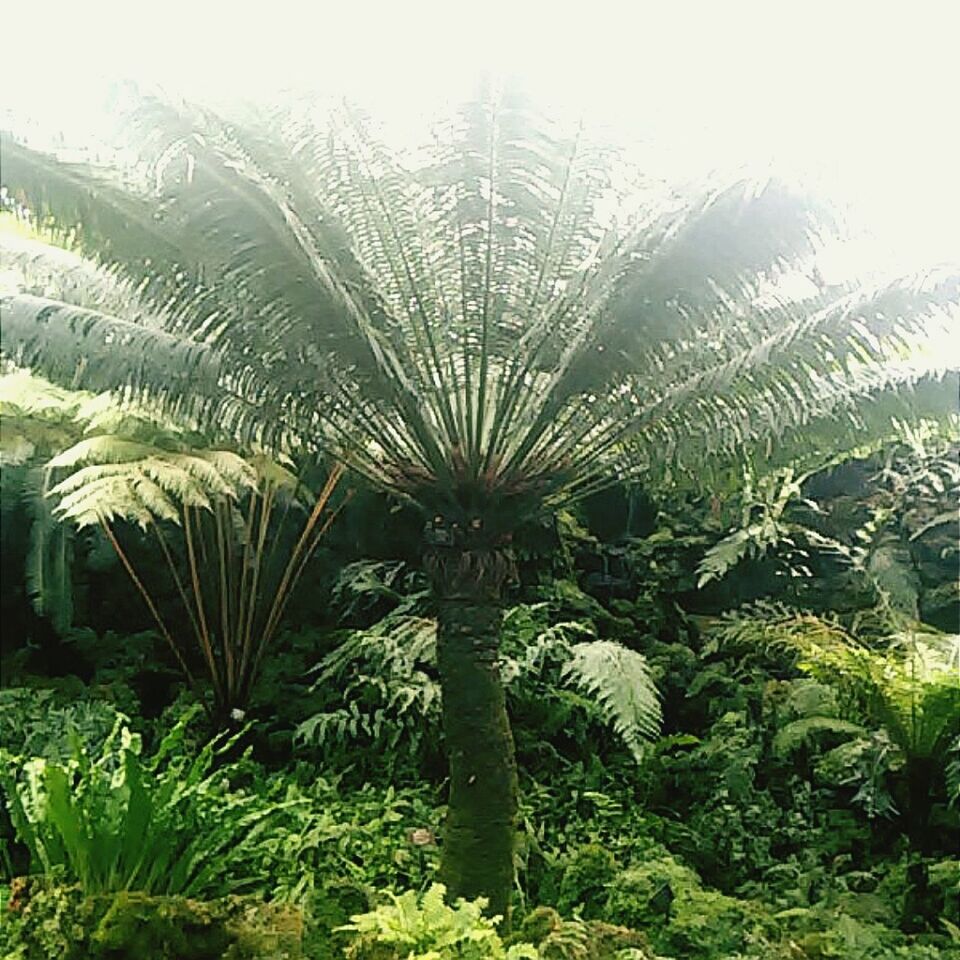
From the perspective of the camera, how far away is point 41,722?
321cm

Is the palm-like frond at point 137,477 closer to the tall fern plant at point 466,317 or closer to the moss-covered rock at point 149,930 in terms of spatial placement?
the tall fern plant at point 466,317

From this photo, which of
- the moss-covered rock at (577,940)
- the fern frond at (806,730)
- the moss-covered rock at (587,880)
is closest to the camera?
the moss-covered rock at (577,940)

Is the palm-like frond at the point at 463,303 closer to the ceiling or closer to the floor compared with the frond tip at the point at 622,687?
closer to the ceiling

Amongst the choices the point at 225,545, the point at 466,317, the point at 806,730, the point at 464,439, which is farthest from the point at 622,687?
the point at 225,545

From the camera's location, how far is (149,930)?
6.46 ft

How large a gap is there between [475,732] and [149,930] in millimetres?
773

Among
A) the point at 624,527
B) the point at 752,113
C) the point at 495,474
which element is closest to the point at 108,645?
the point at 624,527

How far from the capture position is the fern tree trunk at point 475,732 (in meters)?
2.32

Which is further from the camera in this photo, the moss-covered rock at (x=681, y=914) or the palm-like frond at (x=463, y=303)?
the moss-covered rock at (x=681, y=914)

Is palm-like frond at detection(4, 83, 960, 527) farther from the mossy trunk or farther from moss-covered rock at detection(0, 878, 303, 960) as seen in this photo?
moss-covered rock at detection(0, 878, 303, 960)

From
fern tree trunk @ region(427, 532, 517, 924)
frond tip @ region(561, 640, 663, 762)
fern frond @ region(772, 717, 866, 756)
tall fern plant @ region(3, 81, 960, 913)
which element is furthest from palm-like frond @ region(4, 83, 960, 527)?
fern frond @ region(772, 717, 866, 756)

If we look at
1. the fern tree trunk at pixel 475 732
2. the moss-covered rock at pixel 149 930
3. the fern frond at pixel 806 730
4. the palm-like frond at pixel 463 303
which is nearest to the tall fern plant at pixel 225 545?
the palm-like frond at pixel 463 303

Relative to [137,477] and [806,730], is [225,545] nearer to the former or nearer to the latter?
[137,477]

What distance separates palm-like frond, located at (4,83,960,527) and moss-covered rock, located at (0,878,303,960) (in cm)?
93
